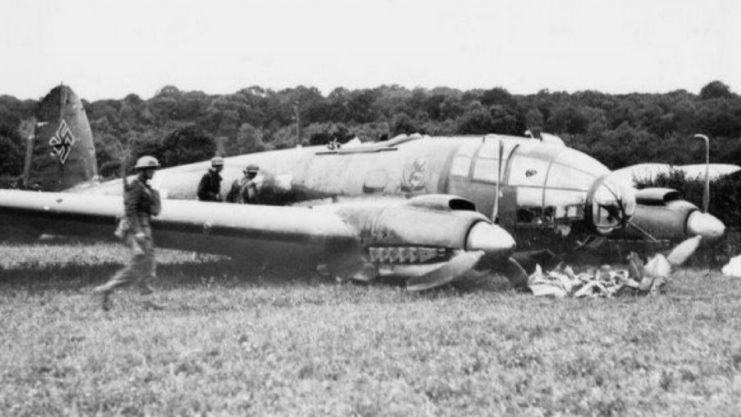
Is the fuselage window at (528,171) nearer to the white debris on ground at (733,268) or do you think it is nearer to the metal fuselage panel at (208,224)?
the metal fuselage panel at (208,224)

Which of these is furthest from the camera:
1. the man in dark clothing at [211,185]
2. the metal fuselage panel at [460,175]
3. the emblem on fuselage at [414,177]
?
the man in dark clothing at [211,185]

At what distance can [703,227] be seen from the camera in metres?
11.8

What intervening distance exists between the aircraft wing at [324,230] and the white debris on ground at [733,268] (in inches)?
190

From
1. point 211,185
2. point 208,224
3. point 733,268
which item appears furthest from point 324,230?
point 733,268

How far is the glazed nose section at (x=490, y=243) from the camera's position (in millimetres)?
9148

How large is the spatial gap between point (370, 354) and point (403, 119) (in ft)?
237

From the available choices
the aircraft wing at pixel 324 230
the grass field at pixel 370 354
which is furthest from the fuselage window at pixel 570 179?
the grass field at pixel 370 354

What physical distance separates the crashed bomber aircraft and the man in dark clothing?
8.86 feet

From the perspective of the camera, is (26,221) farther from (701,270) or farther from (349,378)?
(701,270)

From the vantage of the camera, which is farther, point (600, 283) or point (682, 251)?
point (682, 251)

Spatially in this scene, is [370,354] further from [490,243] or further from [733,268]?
[733,268]

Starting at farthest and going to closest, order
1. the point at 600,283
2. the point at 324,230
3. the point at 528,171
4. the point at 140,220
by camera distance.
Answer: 1. the point at 528,171
2. the point at 324,230
3. the point at 600,283
4. the point at 140,220

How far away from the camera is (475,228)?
9.41m

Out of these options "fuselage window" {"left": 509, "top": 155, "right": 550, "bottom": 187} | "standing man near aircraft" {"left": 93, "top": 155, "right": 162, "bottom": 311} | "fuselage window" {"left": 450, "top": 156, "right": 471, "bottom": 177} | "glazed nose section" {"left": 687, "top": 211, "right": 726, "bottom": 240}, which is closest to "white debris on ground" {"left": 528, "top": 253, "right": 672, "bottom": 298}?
"fuselage window" {"left": 509, "top": 155, "right": 550, "bottom": 187}
